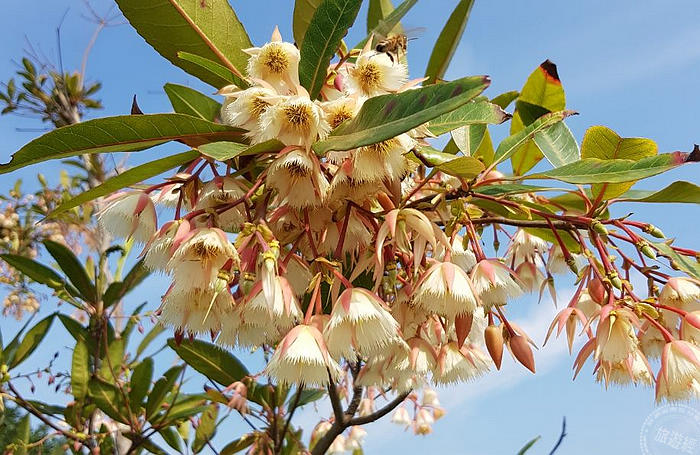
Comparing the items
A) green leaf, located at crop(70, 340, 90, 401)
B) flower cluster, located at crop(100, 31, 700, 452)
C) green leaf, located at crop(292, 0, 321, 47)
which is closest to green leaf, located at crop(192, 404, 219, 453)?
green leaf, located at crop(70, 340, 90, 401)

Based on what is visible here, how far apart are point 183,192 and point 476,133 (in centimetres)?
56

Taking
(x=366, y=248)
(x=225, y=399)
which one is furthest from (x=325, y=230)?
(x=225, y=399)

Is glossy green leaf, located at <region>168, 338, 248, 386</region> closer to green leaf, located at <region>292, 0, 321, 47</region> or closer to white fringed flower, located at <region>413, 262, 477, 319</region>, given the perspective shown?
green leaf, located at <region>292, 0, 321, 47</region>

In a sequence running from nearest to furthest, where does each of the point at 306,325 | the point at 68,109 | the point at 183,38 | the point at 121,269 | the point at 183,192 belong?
the point at 306,325
the point at 183,192
the point at 183,38
the point at 121,269
the point at 68,109

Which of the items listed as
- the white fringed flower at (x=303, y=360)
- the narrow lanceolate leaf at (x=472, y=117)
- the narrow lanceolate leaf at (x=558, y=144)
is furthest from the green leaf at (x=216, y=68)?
the narrow lanceolate leaf at (x=558, y=144)

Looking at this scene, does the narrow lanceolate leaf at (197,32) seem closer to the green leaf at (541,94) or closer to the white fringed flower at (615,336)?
the green leaf at (541,94)

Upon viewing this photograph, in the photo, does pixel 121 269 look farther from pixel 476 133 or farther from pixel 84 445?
pixel 476 133

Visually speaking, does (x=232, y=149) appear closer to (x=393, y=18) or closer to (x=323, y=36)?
(x=323, y=36)

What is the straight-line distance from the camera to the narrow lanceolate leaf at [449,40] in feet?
4.19

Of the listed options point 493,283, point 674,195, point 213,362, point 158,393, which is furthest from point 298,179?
point 158,393

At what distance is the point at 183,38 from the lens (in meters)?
1.08

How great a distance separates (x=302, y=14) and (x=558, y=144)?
580 millimetres

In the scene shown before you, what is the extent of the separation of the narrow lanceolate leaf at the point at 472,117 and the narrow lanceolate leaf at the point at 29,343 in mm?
2484

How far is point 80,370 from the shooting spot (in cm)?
255
